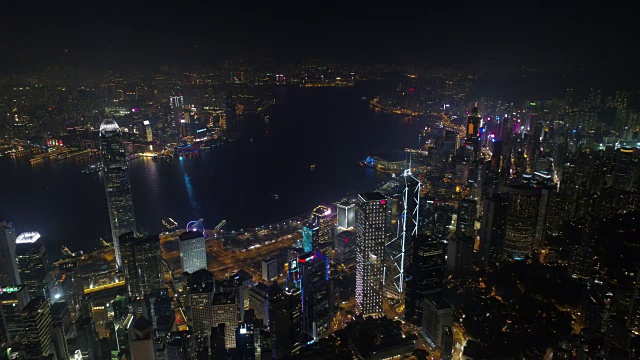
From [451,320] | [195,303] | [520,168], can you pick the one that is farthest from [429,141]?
[195,303]

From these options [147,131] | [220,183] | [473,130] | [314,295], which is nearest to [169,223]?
[220,183]

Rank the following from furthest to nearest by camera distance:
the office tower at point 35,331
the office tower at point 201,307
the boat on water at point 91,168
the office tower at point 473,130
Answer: the office tower at point 473,130 → the boat on water at point 91,168 → the office tower at point 201,307 → the office tower at point 35,331

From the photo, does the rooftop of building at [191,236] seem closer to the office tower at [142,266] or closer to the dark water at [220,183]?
the office tower at [142,266]

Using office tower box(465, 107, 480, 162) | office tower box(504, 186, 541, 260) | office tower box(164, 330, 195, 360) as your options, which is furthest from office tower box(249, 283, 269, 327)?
office tower box(465, 107, 480, 162)

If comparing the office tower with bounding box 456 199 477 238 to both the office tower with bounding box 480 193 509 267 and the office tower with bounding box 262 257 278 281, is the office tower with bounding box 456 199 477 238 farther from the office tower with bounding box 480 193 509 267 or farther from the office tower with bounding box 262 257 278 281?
the office tower with bounding box 262 257 278 281

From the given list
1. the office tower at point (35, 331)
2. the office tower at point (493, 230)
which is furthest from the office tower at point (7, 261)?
the office tower at point (493, 230)
